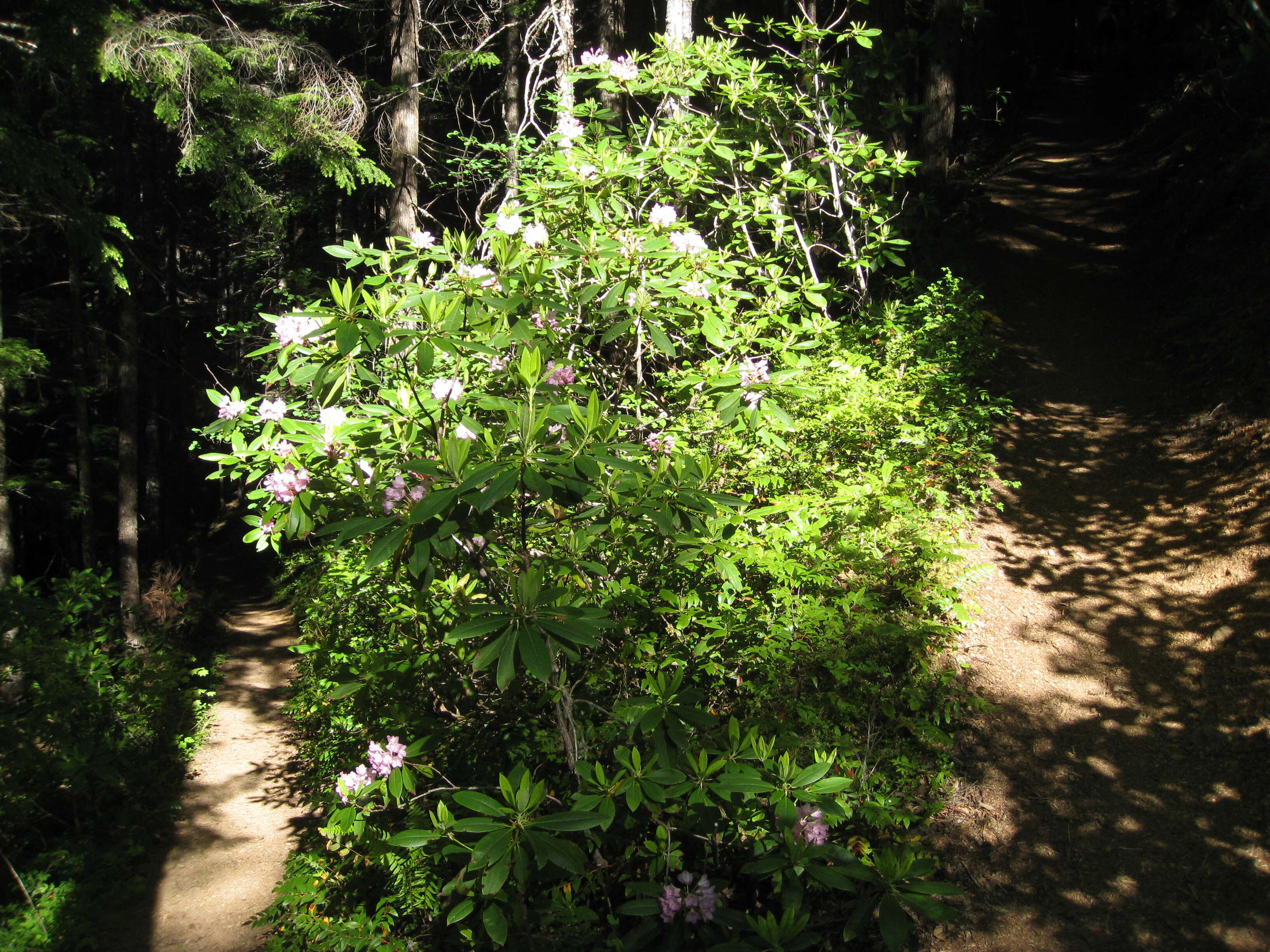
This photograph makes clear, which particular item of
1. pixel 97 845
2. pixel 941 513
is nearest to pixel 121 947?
pixel 97 845

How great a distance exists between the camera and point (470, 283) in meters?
2.49

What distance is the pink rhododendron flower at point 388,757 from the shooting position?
2420 mm

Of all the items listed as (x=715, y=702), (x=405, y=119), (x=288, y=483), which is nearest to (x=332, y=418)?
(x=288, y=483)

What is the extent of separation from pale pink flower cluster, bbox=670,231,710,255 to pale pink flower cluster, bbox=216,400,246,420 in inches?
71.3

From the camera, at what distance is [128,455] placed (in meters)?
10.6

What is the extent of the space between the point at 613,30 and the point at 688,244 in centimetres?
736

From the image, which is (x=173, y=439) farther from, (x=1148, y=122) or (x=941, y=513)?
(x=1148, y=122)

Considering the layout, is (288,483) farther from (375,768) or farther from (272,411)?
(375,768)

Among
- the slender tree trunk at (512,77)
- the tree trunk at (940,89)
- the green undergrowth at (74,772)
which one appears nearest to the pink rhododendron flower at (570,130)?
the slender tree trunk at (512,77)

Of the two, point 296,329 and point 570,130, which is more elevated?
point 570,130

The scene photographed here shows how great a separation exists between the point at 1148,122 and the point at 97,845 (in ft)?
58.3

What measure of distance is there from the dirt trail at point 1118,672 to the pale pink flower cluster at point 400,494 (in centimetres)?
293

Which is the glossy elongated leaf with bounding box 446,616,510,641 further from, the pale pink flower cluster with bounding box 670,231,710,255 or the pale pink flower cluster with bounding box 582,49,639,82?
the pale pink flower cluster with bounding box 582,49,639,82

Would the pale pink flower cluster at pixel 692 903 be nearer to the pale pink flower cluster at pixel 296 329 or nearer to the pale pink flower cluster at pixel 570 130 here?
the pale pink flower cluster at pixel 296 329
